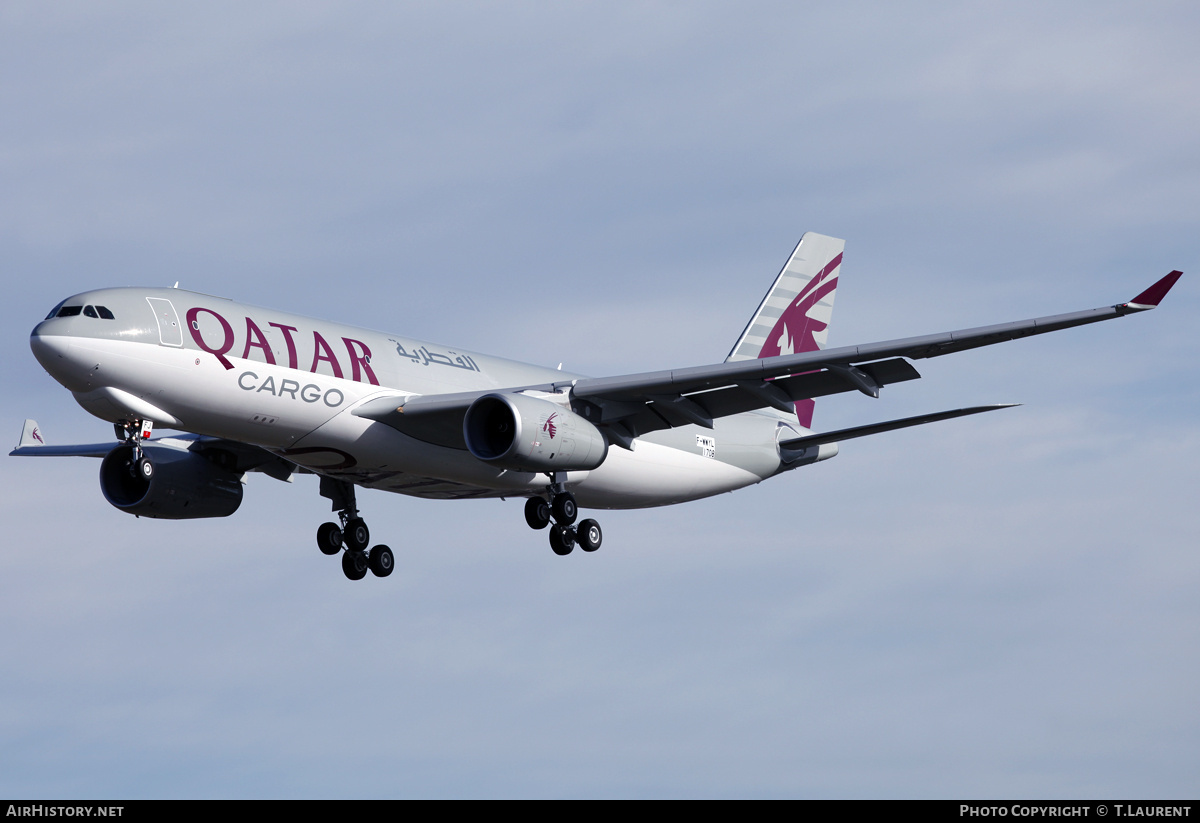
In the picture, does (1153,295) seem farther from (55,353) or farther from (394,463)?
(55,353)

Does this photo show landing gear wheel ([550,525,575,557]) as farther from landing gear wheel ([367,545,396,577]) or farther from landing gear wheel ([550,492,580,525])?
landing gear wheel ([367,545,396,577])

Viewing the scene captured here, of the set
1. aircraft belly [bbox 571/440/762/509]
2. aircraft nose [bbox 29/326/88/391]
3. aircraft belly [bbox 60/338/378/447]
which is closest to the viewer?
aircraft nose [bbox 29/326/88/391]

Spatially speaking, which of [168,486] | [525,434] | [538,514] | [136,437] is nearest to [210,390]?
[136,437]

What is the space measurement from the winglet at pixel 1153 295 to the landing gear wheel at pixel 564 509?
1278cm

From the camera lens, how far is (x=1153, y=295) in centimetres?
2505

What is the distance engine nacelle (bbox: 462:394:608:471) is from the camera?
29125 millimetres

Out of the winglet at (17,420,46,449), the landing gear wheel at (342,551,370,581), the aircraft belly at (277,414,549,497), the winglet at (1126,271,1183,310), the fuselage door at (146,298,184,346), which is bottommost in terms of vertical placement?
the winglet at (1126,271,1183,310)

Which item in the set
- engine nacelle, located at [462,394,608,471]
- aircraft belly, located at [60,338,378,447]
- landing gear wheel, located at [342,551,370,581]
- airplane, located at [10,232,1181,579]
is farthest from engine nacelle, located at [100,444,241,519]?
engine nacelle, located at [462,394,608,471]

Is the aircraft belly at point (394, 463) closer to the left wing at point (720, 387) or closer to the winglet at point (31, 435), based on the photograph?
the left wing at point (720, 387)

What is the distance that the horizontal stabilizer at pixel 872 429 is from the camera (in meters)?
30.4

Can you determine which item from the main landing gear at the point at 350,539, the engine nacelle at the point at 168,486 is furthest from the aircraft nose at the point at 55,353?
the main landing gear at the point at 350,539
